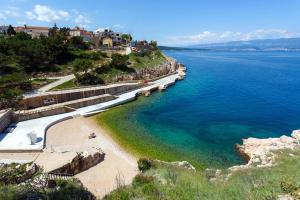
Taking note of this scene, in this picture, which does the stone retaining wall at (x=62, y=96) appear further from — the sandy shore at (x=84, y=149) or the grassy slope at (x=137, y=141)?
the sandy shore at (x=84, y=149)

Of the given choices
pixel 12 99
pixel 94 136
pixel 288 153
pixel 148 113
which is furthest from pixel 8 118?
pixel 288 153

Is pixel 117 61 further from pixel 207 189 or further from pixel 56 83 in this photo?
pixel 207 189

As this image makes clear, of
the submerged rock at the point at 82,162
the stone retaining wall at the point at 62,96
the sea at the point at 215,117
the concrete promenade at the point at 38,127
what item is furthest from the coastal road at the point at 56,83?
the submerged rock at the point at 82,162

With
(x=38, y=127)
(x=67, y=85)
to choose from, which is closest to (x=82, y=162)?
(x=38, y=127)

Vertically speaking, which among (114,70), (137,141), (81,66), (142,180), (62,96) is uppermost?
(81,66)

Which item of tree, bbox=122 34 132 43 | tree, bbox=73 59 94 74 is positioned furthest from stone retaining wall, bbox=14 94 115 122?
tree, bbox=122 34 132 43

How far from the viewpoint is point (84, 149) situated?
20.1 meters

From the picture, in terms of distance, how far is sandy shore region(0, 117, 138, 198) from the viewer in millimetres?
16766

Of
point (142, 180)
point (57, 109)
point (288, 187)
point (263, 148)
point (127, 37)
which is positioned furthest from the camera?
point (127, 37)

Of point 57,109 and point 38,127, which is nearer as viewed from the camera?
point 38,127

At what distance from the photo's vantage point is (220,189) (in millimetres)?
10852

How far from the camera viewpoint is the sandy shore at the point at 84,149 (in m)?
16.8

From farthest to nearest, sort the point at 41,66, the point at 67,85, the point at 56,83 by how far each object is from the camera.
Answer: the point at 41,66, the point at 56,83, the point at 67,85

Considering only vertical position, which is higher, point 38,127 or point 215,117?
point 38,127
